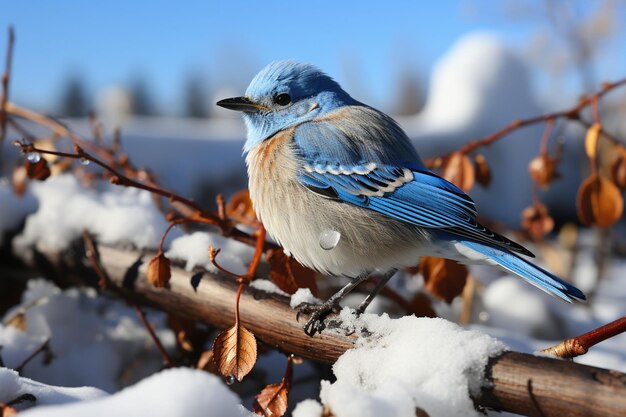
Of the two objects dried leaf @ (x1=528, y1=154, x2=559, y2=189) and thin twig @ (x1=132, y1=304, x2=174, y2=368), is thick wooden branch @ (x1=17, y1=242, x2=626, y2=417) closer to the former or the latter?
thin twig @ (x1=132, y1=304, x2=174, y2=368)

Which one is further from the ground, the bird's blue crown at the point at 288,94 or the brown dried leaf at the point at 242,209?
the bird's blue crown at the point at 288,94

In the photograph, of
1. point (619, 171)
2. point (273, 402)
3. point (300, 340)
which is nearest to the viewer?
point (273, 402)

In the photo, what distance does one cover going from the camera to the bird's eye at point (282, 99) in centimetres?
153

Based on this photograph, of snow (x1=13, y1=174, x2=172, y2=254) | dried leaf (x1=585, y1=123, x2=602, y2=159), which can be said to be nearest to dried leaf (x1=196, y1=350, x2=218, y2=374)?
snow (x1=13, y1=174, x2=172, y2=254)

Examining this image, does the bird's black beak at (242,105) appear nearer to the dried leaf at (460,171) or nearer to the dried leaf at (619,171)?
the dried leaf at (460,171)

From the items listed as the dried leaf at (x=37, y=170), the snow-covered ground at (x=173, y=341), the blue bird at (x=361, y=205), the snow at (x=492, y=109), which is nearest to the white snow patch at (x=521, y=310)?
the snow-covered ground at (x=173, y=341)

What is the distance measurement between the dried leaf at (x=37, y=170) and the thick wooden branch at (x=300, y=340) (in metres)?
0.26

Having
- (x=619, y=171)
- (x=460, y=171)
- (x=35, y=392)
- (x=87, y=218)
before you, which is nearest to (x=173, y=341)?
(x=87, y=218)

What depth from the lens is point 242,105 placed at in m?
1.51

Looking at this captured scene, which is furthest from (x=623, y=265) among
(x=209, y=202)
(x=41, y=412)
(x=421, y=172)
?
(x=41, y=412)

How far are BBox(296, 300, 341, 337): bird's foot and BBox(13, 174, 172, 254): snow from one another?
A: 0.46 m

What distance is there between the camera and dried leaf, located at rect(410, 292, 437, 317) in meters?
1.37

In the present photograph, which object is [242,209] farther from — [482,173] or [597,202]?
[597,202]

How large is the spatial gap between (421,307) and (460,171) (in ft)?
1.20
